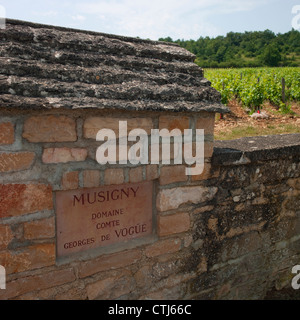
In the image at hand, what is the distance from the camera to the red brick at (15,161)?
5.92ft

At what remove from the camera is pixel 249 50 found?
6234 centimetres

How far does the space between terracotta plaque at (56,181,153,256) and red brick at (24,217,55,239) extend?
0.08 metres

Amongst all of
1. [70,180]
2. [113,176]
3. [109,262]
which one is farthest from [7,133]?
[109,262]

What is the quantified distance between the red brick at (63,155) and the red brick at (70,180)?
93 millimetres

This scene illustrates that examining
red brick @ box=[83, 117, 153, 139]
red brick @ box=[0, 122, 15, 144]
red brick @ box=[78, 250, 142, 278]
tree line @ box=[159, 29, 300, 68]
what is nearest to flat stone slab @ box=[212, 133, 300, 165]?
red brick @ box=[83, 117, 153, 139]

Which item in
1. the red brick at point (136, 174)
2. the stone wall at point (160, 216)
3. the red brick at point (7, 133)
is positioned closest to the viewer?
the red brick at point (7, 133)

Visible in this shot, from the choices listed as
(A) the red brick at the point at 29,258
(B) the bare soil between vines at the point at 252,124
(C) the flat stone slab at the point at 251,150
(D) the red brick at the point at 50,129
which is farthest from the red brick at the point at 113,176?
(B) the bare soil between vines at the point at 252,124

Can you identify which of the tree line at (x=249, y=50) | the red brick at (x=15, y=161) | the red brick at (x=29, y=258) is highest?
the tree line at (x=249, y=50)

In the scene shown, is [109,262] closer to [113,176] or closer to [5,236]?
[113,176]

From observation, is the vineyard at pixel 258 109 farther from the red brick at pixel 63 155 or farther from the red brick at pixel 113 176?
the red brick at pixel 63 155

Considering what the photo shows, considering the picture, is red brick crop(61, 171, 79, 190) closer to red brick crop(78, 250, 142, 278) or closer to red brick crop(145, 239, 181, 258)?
red brick crop(78, 250, 142, 278)

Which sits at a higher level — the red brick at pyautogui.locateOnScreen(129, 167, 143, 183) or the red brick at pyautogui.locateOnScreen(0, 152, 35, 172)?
the red brick at pyautogui.locateOnScreen(0, 152, 35, 172)

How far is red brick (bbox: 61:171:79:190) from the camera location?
6.55 ft
